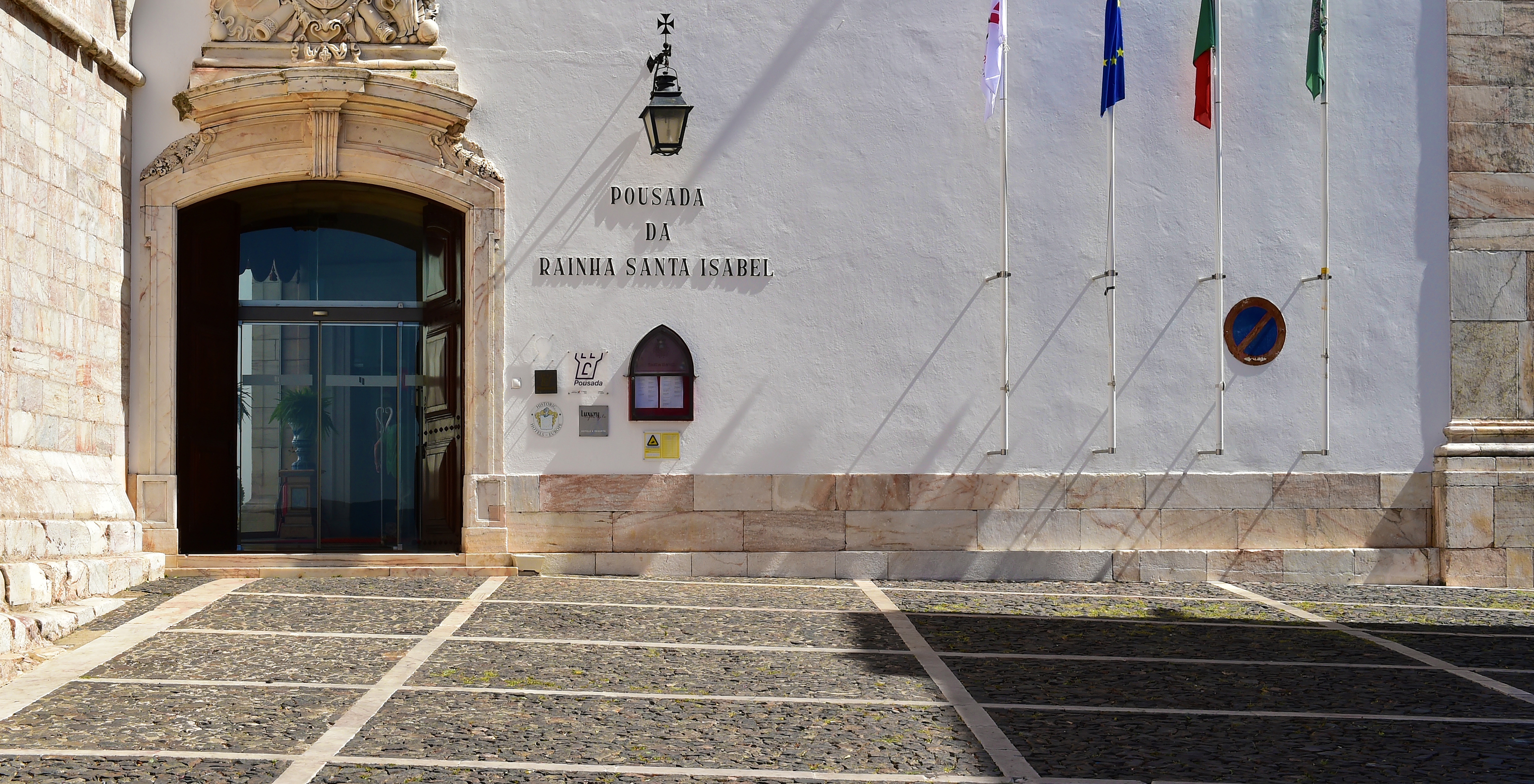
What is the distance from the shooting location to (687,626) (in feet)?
23.7

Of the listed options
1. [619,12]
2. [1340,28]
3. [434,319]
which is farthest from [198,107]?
[1340,28]

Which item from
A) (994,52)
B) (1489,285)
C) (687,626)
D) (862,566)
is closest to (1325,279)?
(1489,285)

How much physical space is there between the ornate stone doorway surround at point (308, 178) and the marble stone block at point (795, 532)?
5.76 feet

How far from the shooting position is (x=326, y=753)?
4.38 m

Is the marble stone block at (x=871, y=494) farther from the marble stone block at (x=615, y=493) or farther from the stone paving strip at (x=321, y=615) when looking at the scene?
the stone paving strip at (x=321, y=615)

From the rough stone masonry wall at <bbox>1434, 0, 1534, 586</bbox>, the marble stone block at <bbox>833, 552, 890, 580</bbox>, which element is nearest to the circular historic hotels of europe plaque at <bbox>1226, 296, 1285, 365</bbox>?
the rough stone masonry wall at <bbox>1434, 0, 1534, 586</bbox>

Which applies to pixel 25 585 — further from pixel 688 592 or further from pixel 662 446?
pixel 662 446

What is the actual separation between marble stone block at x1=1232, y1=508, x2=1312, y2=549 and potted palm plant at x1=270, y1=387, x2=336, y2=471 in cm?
671

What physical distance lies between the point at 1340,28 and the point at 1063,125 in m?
2.18

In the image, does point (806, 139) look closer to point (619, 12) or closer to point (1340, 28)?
point (619, 12)

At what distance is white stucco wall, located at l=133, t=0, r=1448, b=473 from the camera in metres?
9.62

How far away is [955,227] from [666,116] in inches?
87.1

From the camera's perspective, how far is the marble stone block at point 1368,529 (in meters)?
9.85

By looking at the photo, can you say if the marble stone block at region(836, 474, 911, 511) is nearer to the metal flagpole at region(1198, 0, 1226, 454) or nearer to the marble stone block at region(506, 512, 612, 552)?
the marble stone block at region(506, 512, 612, 552)
